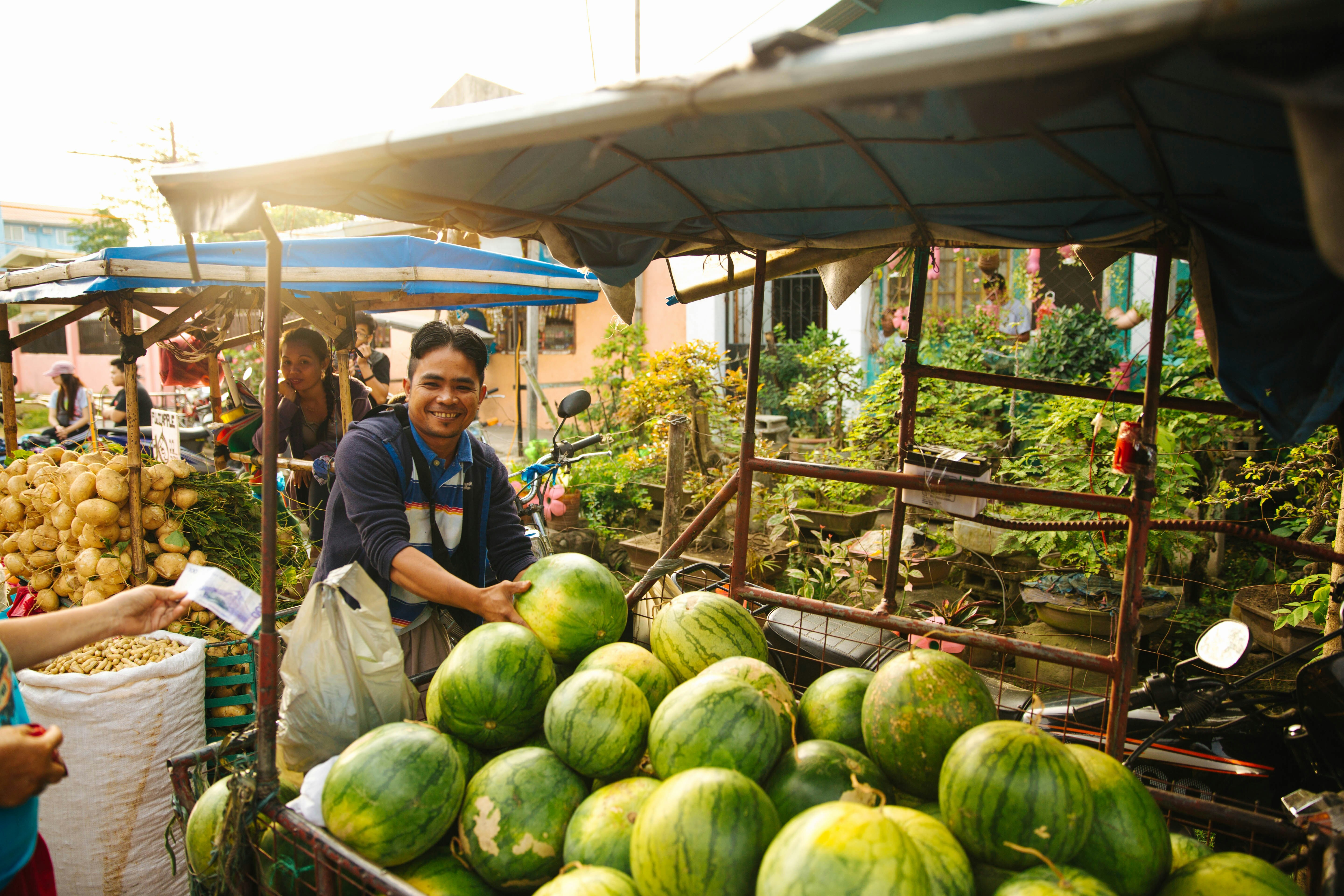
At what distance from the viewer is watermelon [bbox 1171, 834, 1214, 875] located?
5.24ft

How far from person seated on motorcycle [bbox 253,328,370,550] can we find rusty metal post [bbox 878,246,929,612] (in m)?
4.16

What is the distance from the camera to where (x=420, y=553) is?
260cm

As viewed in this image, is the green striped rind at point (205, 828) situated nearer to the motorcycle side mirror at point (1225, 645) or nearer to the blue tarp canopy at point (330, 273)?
the blue tarp canopy at point (330, 273)

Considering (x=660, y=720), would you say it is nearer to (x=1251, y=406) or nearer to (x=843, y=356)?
(x=1251, y=406)

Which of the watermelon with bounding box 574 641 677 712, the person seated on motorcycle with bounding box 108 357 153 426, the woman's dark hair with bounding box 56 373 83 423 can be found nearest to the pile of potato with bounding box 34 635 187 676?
the watermelon with bounding box 574 641 677 712

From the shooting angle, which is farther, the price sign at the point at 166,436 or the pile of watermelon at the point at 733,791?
the price sign at the point at 166,436

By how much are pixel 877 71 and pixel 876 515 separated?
6.31 m

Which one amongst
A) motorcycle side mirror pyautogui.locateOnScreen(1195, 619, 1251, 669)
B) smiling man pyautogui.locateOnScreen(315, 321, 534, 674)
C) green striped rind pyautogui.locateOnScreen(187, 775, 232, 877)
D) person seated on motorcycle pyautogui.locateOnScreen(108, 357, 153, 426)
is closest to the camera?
green striped rind pyautogui.locateOnScreen(187, 775, 232, 877)

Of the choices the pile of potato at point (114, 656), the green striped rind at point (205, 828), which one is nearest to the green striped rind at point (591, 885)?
the green striped rind at point (205, 828)

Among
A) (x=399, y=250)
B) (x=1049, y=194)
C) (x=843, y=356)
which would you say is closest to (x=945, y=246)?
(x=1049, y=194)

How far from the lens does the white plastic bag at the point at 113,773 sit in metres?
3.00

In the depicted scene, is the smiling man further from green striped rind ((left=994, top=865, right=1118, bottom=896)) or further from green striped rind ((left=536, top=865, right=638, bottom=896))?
green striped rind ((left=994, top=865, right=1118, bottom=896))

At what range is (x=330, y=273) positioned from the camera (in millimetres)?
4320

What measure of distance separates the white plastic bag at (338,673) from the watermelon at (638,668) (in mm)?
561
